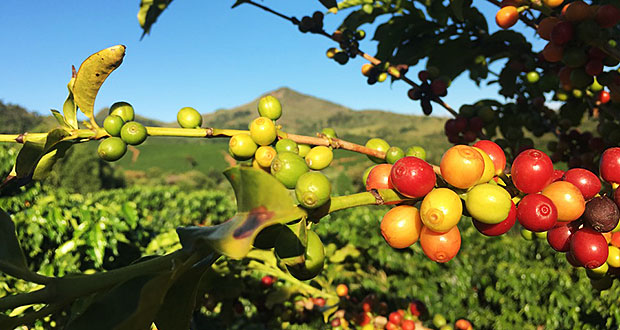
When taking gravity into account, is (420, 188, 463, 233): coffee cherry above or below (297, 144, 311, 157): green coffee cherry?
below

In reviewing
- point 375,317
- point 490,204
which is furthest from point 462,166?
point 375,317

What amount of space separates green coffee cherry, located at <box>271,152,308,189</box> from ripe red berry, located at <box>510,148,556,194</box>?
0.49 metres

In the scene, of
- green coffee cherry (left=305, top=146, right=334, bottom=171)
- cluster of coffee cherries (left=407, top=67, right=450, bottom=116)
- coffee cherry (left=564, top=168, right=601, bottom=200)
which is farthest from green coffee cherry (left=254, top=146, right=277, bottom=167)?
cluster of coffee cherries (left=407, top=67, right=450, bottom=116)

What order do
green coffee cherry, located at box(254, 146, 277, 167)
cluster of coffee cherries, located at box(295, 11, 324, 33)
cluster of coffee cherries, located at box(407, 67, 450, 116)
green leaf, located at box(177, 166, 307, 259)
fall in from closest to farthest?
green leaf, located at box(177, 166, 307, 259) → green coffee cherry, located at box(254, 146, 277, 167) → cluster of coffee cherries, located at box(407, 67, 450, 116) → cluster of coffee cherries, located at box(295, 11, 324, 33)

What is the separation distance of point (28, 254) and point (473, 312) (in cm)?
583

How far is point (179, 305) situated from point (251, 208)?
1.03 ft

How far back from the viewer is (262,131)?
1132mm

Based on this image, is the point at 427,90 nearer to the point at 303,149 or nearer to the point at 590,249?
the point at 303,149

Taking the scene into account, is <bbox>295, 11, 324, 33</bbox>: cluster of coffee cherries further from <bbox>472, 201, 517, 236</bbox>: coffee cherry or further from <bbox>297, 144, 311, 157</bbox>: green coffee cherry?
<bbox>472, 201, 517, 236</bbox>: coffee cherry

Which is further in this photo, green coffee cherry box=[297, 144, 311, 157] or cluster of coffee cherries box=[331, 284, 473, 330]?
cluster of coffee cherries box=[331, 284, 473, 330]

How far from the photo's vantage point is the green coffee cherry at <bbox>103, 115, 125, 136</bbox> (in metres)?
1.16

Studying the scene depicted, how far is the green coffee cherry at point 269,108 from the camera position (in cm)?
126

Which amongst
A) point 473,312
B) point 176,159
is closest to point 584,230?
point 473,312

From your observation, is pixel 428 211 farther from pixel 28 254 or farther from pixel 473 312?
pixel 28 254
